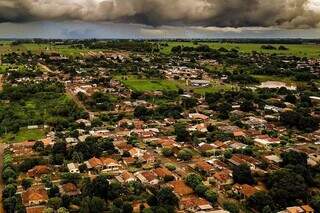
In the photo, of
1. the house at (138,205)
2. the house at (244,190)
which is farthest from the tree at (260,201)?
the house at (138,205)

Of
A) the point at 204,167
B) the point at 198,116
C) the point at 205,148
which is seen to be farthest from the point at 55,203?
the point at 198,116

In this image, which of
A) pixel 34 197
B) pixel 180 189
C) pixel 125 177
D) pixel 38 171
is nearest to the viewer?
pixel 34 197

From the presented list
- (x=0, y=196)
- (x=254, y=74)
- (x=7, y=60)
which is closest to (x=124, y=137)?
(x=0, y=196)

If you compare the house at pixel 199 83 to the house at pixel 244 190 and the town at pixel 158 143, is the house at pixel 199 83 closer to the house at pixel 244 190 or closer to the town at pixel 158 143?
the town at pixel 158 143

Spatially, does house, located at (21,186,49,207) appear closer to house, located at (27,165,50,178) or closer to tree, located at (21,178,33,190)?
tree, located at (21,178,33,190)

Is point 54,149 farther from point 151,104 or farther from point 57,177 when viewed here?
point 151,104

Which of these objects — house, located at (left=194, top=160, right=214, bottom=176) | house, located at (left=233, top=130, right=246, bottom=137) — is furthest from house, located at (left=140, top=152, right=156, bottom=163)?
house, located at (left=233, top=130, right=246, bottom=137)

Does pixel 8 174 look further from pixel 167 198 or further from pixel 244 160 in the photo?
pixel 244 160
